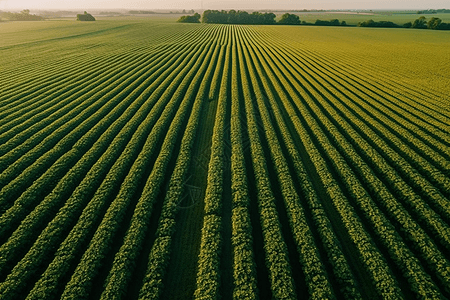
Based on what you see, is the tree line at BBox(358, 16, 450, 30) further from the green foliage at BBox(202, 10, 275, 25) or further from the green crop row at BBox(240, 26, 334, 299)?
the green crop row at BBox(240, 26, 334, 299)

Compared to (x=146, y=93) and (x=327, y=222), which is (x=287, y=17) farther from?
(x=327, y=222)

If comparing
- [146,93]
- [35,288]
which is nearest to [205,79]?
[146,93]

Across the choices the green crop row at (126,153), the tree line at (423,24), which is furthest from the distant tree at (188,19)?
the green crop row at (126,153)

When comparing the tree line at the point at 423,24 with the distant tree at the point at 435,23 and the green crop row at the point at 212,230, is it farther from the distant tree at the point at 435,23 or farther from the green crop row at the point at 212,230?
the green crop row at the point at 212,230

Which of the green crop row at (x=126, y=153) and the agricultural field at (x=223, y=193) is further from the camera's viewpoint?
the green crop row at (x=126, y=153)

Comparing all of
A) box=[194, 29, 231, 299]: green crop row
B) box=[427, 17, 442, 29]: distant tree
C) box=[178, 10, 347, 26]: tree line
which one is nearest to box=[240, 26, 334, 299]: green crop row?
box=[194, 29, 231, 299]: green crop row

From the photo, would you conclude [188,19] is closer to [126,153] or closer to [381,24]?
[381,24]

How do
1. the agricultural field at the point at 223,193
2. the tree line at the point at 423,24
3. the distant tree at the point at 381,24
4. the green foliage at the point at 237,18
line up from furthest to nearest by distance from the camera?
the green foliage at the point at 237,18
the distant tree at the point at 381,24
the tree line at the point at 423,24
the agricultural field at the point at 223,193

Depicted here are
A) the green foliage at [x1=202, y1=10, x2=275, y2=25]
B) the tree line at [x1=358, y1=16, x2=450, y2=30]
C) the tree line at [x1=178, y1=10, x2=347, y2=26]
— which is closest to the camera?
the tree line at [x1=358, y1=16, x2=450, y2=30]

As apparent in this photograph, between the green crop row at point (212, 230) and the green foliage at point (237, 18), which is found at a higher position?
the green foliage at point (237, 18)
